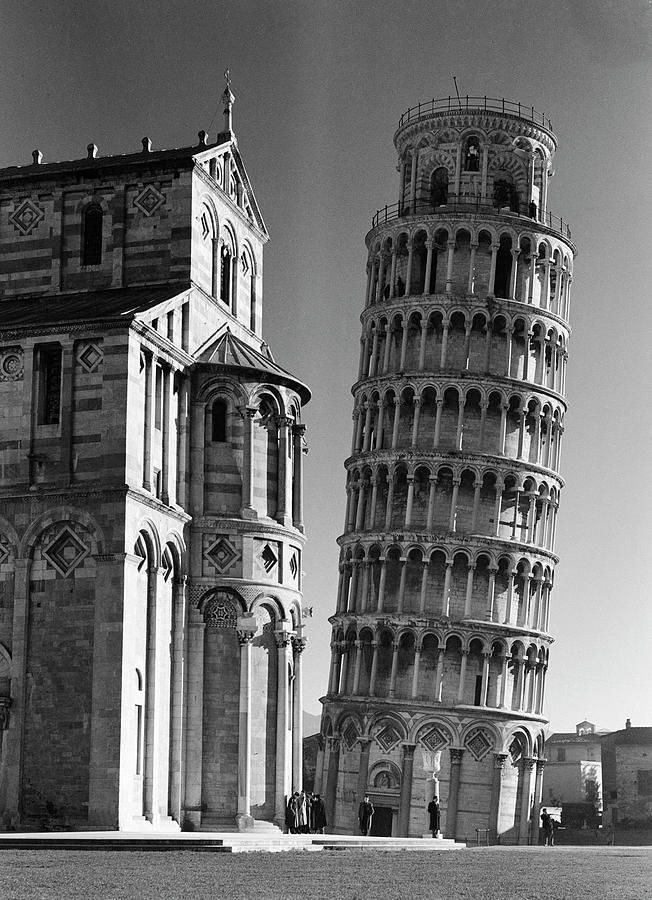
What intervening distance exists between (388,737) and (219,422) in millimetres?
47294

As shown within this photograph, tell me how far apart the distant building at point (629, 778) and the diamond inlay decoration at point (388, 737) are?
29.8 m

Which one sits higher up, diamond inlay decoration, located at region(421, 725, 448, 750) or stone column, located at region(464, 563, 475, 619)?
stone column, located at region(464, 563, 475, 619)

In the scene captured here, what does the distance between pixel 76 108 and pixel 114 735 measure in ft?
60.0

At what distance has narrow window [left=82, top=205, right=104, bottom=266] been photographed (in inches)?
2121

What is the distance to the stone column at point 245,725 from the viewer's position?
49219 millimetres

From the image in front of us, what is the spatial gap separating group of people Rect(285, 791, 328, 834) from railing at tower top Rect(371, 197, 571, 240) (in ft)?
177

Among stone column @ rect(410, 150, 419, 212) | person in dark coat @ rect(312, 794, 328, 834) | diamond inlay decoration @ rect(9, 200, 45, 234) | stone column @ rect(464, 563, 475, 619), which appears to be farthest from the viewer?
stone column @ rect(410, 150, 419, 212)

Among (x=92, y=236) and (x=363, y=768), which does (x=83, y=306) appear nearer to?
(x=92, y=236)

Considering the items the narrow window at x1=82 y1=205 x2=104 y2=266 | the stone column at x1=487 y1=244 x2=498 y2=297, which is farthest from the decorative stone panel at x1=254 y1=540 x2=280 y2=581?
the stone column at x1=487 y1=244 x2=498 y2=297

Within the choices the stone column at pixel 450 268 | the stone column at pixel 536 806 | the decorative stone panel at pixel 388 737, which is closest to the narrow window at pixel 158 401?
the decorative stone panel at pixel 388 737

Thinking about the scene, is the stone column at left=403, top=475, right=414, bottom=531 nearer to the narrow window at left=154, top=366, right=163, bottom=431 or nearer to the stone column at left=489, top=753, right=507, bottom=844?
the stone column at left=489, top=753, right=507, bottom=844

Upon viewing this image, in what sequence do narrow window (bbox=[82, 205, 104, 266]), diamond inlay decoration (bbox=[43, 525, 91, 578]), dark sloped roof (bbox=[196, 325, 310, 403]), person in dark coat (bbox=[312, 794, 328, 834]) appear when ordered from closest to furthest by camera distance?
diamond inlay decoration (bbox=[43, 525, 91, 578])
dark sloped roof (bbox=[196, 325, 310, 403])
person in dark coat (bbox=[312, 794, 328, 834])
narrow window (bbox=[82, 205, 104, 266])

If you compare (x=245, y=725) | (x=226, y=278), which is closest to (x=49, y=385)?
→ (x=245, y=725)

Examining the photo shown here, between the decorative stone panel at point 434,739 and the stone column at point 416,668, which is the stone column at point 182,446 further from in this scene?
A: the decorative stone panel at point 434,739
